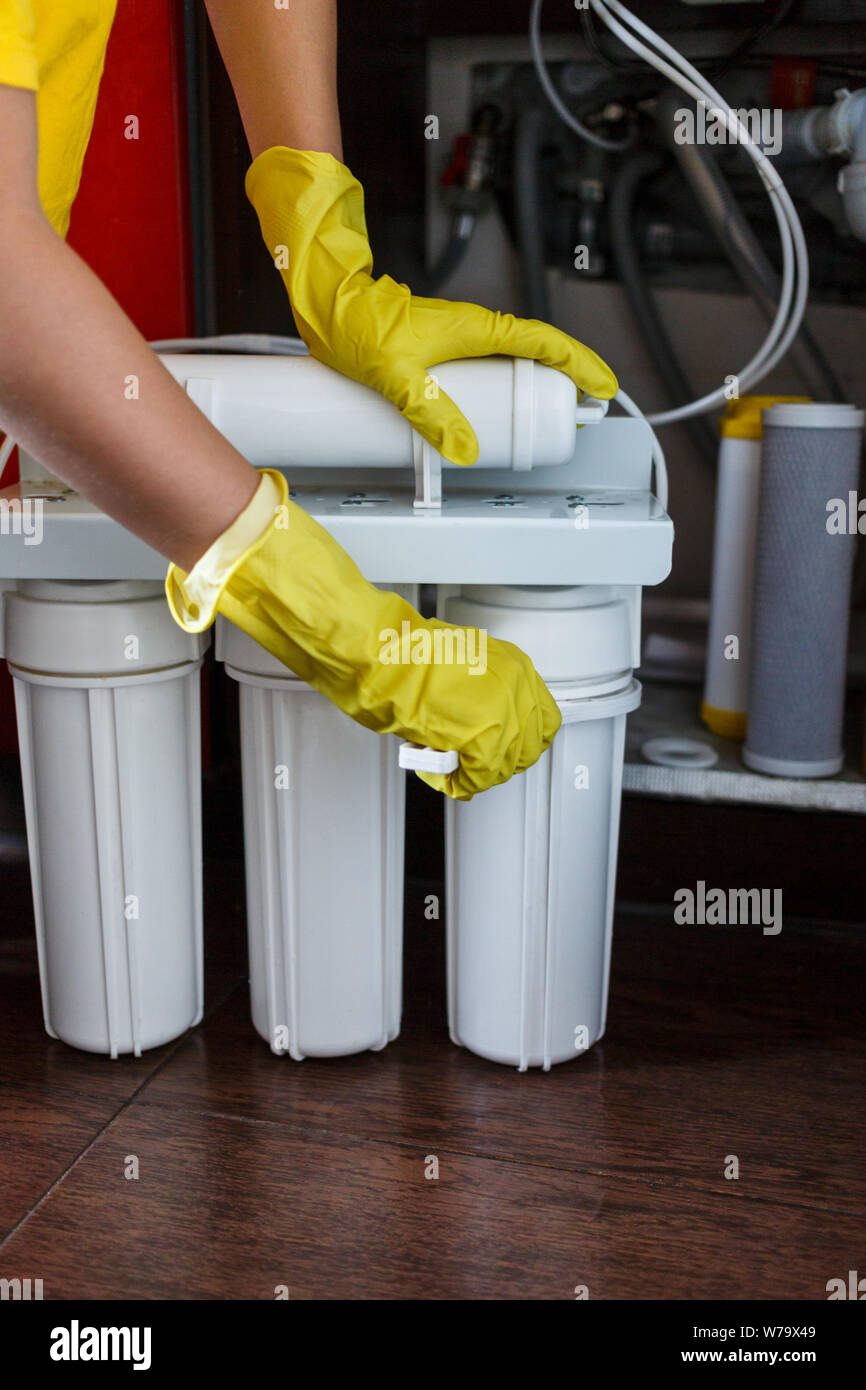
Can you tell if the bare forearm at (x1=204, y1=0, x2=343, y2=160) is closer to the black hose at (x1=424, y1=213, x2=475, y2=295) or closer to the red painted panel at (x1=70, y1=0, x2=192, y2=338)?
the red painted panel at (x1=70, y1=0, x2=192, y2=338)

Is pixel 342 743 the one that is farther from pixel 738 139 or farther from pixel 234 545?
pixel 738 139

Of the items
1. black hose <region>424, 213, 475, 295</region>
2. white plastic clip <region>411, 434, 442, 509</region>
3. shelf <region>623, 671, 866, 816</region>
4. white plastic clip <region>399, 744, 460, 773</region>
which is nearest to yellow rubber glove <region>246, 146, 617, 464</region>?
white plastic clip <region>411, 434, 442, 509</region>

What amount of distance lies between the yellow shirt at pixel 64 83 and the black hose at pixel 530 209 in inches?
34.9

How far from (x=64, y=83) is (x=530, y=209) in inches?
38.0

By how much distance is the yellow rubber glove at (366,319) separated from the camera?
99 cm

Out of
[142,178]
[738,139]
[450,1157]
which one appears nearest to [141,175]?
[142,178]

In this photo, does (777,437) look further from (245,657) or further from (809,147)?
(245,657)

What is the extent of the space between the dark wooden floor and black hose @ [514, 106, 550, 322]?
107 cm

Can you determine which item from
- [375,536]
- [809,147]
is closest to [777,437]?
[809,147]

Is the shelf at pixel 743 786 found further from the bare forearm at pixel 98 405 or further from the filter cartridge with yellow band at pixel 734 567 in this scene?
the bare forearm at pixel 98 405

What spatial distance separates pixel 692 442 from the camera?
1.88 meters

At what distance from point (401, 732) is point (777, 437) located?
682 mm

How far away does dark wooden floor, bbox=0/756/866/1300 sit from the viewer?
879 mm
